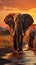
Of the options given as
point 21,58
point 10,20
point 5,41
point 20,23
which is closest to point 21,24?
Result: point 20,23

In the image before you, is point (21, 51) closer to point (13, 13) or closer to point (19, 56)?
point (19, 56)

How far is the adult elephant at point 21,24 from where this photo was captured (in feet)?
7.78

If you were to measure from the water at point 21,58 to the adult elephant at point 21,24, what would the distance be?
3.3 inches

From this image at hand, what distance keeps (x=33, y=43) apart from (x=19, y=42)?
158 mm

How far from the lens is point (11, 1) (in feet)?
7.87

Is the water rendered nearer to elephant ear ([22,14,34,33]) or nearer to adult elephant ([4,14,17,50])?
adult elephant ([4,14,17,50])

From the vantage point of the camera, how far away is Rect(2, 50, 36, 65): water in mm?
2305

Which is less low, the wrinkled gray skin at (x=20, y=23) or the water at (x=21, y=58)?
the wrinkled gray skin at (x=20, y=23)

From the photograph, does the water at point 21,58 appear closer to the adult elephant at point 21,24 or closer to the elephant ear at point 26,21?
the adult elephant at point 21,24

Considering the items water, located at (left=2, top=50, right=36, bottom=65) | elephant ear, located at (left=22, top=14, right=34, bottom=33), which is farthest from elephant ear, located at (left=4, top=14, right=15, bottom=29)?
water, located at (left=2, top=50, right=36, bottom=65)

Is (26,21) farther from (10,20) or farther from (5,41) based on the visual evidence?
(5,41)

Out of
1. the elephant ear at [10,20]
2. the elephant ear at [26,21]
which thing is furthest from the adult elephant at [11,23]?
the elephant ear at [26,21]

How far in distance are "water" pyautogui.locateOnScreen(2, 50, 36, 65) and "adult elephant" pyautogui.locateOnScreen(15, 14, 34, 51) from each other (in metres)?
0.08

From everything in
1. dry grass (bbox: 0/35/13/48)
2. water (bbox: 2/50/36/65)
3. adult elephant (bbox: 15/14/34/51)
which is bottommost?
water (bbox: 2/50/36/65)
